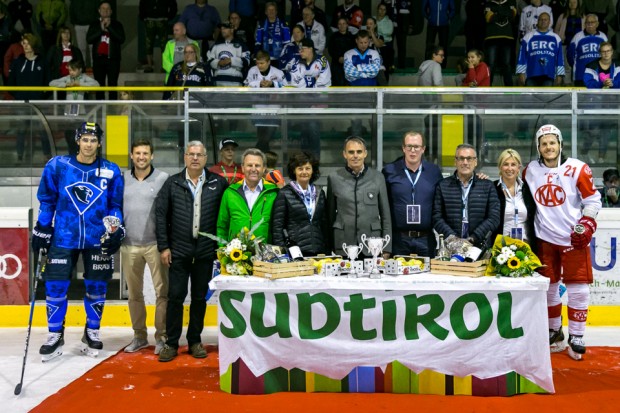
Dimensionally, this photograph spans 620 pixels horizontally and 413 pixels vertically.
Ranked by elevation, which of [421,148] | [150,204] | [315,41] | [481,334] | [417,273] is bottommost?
[481,334]

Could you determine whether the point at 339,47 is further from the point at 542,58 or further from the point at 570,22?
the point at 570,22

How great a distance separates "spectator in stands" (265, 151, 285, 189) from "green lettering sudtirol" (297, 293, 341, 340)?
7.71 ft

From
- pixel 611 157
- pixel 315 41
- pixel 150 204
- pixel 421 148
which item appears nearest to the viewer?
pixel 421 148

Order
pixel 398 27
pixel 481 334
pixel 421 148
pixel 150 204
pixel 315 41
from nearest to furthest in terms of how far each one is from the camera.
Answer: pixel 481 334
pixel 421 148
pixel 150 204
pixel 315 41
pixel 398 27

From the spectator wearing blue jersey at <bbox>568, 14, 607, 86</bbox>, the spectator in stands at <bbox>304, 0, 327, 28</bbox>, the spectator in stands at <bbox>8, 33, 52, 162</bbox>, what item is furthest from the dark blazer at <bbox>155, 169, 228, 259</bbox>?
the spectator wearing blue jersey at <bbox>568, 14, 607, 86</bbox>

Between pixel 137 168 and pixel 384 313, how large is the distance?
2.55 metres

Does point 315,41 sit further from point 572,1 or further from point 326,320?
point 326,320

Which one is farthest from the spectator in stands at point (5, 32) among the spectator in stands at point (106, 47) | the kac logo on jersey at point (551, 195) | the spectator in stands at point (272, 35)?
the kac logo on jersey at point (551, 195)

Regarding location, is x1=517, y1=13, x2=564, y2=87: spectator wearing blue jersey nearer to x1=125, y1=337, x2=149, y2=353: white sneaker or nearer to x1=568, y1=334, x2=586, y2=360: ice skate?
x1=568, y1=334, x2=586, y2=360: ice skate

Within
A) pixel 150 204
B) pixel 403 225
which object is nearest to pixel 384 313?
pixel 403 225

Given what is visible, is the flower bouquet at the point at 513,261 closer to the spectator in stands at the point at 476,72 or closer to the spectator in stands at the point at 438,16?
the spectator in stands at the point at 476,72

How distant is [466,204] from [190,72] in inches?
202

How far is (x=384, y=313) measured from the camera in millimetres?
5418

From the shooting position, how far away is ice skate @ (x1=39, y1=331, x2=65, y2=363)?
657 centimetres
